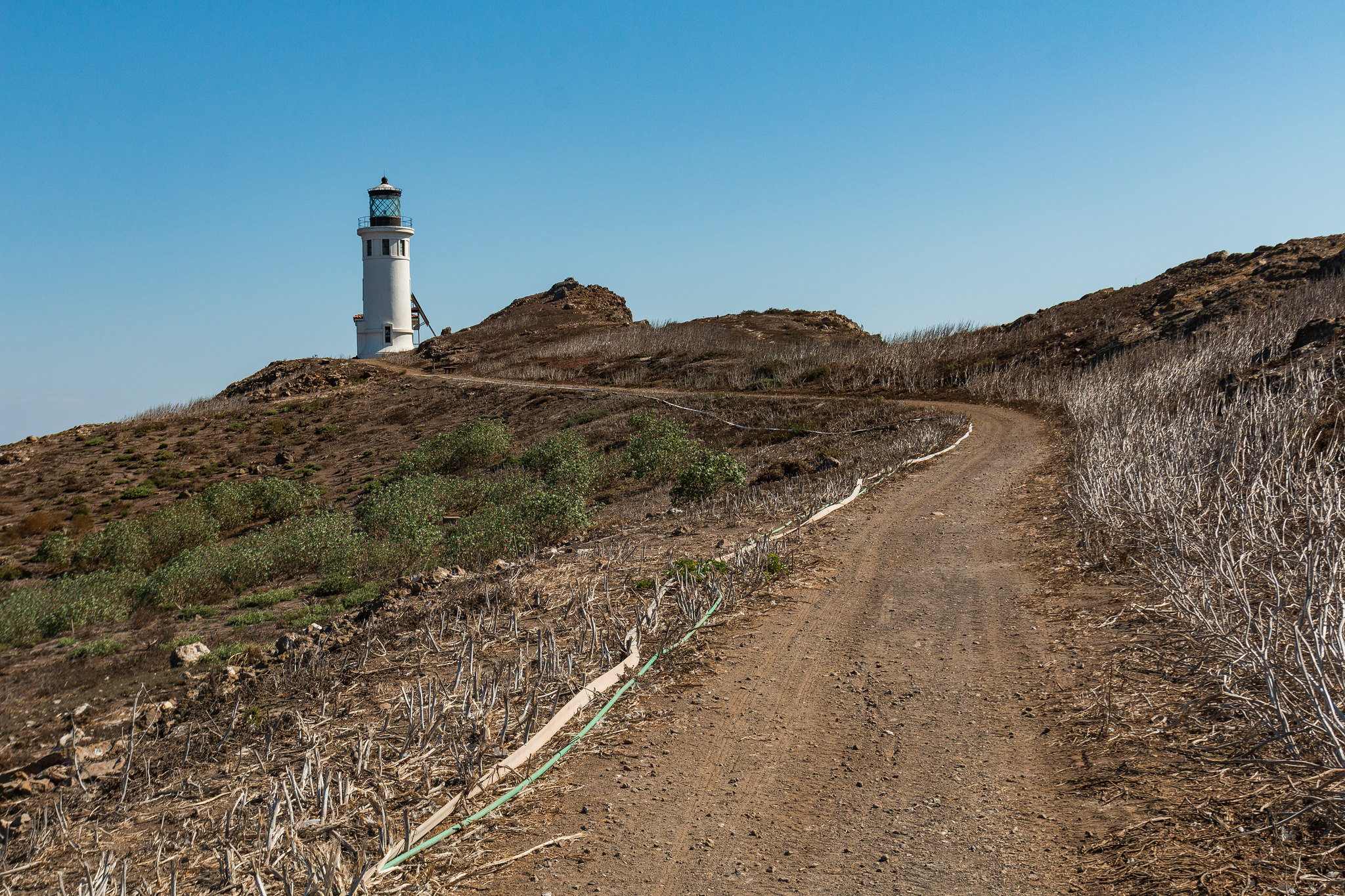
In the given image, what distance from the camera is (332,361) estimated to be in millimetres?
44656

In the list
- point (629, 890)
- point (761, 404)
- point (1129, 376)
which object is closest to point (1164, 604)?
point (629, 890)

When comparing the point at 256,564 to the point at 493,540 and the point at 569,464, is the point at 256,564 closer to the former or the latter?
the point at 493,540

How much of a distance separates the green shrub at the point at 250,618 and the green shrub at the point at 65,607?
2.45 metres

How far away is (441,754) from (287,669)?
10.1ft

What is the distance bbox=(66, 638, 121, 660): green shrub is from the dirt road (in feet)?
30.9

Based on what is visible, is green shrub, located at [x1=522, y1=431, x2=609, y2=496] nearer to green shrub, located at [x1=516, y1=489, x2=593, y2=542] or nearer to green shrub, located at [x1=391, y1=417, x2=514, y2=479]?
green shrub, located at [x1=391, y1=417, x2=514, y2=479]

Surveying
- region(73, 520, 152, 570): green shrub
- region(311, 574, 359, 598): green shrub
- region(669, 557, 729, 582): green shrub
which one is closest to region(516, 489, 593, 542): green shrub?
region(311, 574, 359, 598): green shrub

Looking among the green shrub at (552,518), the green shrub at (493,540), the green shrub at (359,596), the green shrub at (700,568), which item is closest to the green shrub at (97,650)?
the green shrub at (359,596)

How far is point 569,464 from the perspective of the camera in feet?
64.6

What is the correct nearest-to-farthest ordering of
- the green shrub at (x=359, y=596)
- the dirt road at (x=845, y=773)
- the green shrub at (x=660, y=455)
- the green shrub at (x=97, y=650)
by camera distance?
the dirt road at (x=845, y=773) → the green shrub at (x=97, y=650) → the green shrub at (x=359, y=596) → the green shrub at (x=660, y=455)

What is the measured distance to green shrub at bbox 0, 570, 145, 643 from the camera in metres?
12.8

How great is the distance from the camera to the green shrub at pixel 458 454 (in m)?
25.5

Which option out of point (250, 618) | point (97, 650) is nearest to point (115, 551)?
point (97, 650)

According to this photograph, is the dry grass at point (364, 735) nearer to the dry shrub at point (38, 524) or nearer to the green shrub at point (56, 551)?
the green shrub at point (56, 551)
